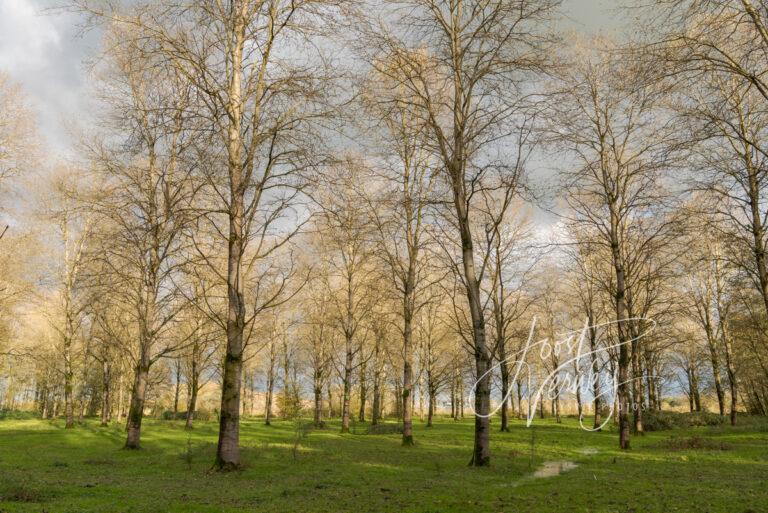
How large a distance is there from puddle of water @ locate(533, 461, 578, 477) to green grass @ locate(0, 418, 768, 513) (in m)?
0.25

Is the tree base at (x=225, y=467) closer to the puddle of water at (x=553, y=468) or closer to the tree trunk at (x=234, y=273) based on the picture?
the tree trunk at (x=234, y=273)

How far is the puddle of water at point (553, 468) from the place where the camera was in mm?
10422

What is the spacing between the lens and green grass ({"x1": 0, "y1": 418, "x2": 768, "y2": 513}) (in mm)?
6700

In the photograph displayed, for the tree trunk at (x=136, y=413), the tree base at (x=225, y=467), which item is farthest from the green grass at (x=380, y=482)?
A: the tree trunk at (x=136, y=413)

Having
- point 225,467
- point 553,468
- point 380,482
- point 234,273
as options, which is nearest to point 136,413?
point 225,467

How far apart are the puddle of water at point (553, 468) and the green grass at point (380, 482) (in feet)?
0.81

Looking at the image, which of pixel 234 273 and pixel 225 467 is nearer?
pixel 225 467

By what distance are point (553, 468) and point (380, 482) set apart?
15.9 ft

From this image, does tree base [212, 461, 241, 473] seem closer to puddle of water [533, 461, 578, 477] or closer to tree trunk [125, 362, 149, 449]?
puddle of water [533, 461, 578, 477]

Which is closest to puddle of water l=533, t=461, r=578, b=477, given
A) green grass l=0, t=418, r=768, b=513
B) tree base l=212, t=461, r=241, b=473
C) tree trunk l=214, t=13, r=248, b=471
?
green grass l=0, t=418, r=768, b=513

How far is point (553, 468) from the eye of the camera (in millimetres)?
11523

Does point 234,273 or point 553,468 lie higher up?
point 234,273

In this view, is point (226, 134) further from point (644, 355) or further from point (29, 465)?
point (644, 355)

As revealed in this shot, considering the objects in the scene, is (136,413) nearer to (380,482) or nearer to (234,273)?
(234,273)
